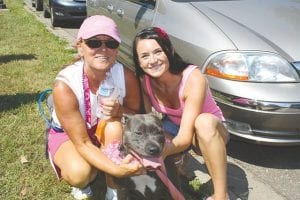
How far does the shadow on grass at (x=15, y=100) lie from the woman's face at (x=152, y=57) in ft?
8.72

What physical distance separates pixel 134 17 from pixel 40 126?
5.08 feet

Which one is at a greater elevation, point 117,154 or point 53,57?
point 117,154

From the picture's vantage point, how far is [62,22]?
439 inches

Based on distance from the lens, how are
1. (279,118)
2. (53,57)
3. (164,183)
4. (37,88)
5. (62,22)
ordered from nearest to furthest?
(164,183), (279,118), (37,88), (53,57), (62,22)

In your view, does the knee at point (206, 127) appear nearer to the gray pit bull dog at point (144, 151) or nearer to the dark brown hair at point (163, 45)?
the gray pit bull dog at point (144, 151)

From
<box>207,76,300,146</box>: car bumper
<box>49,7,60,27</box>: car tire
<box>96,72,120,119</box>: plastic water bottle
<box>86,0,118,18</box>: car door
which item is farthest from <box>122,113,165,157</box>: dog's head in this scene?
<box>49,7,60,27</box>: car tire

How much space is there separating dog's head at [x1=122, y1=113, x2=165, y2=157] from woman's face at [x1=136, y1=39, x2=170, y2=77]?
441 mm

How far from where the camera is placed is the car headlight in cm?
357

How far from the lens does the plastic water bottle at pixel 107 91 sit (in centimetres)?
320

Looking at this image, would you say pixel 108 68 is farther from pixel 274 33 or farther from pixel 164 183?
pixel 274 33

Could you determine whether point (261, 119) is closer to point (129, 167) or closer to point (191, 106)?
point (191, 106)

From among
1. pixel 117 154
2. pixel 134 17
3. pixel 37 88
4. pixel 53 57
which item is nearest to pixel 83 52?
pixel 117 154

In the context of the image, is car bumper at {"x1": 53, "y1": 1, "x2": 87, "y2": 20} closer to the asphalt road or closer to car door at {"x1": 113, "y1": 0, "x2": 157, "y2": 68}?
car door at {"x1": 113, "y1": 0, "x2": 157, "y2": 68}

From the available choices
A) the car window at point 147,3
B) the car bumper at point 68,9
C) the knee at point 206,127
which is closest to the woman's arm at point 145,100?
the knee at point 206,127
